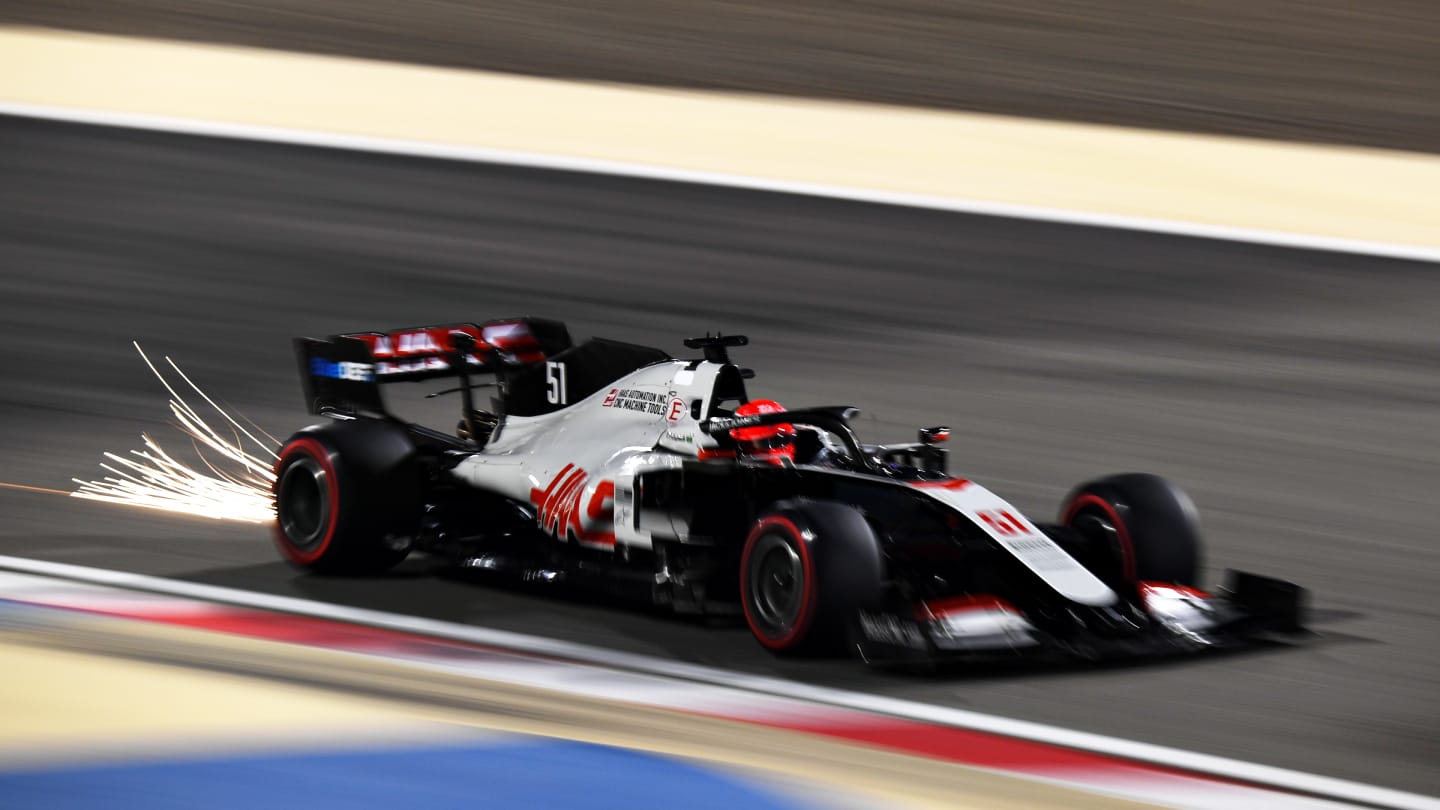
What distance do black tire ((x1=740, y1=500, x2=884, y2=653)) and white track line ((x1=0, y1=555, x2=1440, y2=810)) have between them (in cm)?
17

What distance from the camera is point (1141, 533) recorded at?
→ 7.61 meters

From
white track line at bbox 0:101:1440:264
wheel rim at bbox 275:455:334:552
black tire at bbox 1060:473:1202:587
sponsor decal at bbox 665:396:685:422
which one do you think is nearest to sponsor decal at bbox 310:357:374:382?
wheel rim at bbox 275:455:334:552

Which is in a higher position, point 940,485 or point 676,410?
point 676,410

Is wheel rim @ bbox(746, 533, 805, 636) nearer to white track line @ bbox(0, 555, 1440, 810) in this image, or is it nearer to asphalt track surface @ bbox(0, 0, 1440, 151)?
white track line @ bbox(0, 555, 1440, 810)

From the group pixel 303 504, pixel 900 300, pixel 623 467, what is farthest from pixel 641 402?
pixel 900 300

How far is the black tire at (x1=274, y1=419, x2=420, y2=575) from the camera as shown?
819 centimetres

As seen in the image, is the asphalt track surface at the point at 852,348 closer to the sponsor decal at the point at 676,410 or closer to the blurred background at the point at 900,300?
the blurred background at the point at 900,300

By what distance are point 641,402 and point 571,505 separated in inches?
18.9

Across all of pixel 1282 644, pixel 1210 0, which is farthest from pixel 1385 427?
pixel 1210 0

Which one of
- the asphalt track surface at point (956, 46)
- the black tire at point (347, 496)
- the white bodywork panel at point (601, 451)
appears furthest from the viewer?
the asphalt track surface at point (956, 46)

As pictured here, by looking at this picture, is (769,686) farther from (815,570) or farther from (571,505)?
(571,505)

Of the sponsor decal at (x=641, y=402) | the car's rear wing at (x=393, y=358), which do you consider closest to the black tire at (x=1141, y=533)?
the sponsor decal at (x=641, y=402)

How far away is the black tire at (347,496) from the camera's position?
8.19m

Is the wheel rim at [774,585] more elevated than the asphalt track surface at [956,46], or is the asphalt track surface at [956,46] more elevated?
the asphalt track surface at [956,46]
